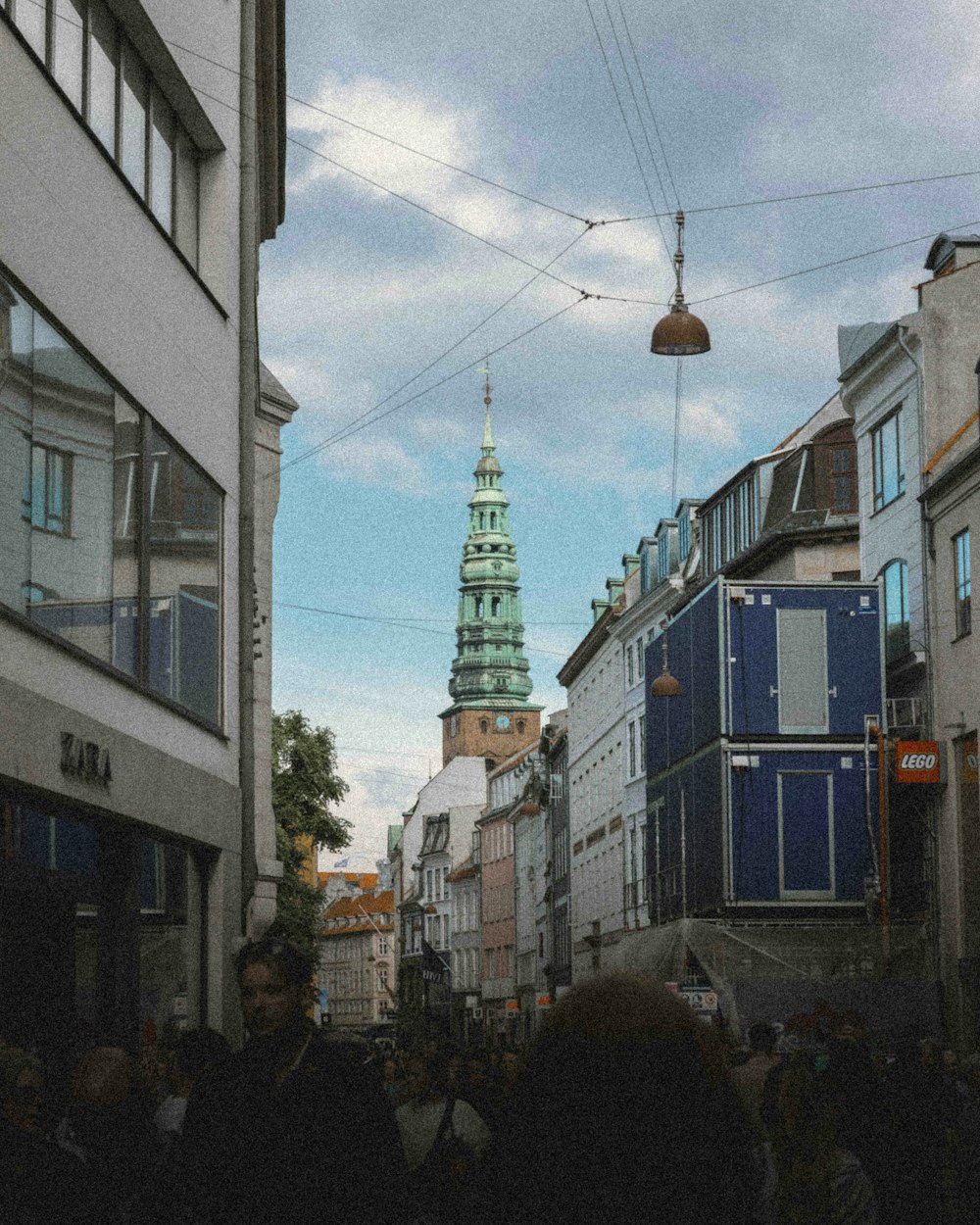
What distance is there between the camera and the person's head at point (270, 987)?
496 centimetres

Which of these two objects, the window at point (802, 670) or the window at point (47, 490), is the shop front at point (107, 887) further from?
the window at point (802, 670)

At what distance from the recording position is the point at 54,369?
12852mm

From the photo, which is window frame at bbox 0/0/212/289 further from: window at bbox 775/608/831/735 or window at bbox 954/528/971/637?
window at bbox 775/608/831/735

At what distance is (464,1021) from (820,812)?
8033 centimetres

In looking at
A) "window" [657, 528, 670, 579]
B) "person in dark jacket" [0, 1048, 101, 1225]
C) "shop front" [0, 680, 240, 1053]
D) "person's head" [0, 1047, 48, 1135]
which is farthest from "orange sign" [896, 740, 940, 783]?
"person in dark jacket" [0, 1048, 101, 1225]

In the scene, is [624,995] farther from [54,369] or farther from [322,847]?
[322,847]

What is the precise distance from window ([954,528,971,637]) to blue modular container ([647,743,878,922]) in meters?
3.93

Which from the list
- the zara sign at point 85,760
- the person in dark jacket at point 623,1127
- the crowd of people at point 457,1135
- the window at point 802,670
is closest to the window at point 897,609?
the window at point 802,670

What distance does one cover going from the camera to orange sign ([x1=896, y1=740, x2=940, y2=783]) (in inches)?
1334

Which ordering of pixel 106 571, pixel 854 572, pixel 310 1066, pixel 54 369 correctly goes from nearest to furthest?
pixel 310 1066 → pixel 54 369 → pixel 106 571 → pixel 854 572

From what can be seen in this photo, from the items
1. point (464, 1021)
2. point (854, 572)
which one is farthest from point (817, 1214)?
point (464, 1021)

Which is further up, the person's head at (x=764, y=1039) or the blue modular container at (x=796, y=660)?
the blue modular container at (x=796, y=660)

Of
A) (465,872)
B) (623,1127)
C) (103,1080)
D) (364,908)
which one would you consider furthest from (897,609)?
(364,908)

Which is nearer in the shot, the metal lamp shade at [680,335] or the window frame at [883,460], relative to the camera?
the metal lamp shade at [680,335]
